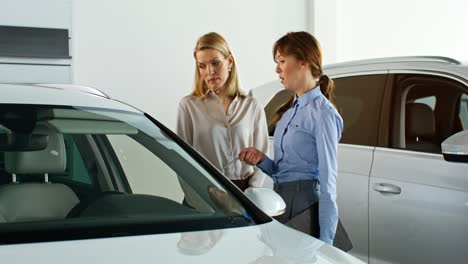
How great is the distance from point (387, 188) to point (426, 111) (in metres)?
0.45

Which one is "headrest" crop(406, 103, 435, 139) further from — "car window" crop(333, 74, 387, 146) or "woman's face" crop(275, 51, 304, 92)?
"woman's face" crop(275, 51, 304, 92)

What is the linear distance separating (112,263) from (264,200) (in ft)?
2.50

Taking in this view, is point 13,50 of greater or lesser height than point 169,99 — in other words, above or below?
above

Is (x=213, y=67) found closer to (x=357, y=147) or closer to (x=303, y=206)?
(x=303, y=206)

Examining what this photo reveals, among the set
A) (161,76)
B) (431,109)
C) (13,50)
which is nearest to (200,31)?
(161,76)

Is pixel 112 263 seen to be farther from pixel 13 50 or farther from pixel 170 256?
pixel 13 50

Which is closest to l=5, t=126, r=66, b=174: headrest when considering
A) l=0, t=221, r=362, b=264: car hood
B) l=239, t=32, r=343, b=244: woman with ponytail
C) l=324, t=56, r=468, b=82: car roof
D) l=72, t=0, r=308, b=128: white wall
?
l=0, t=221, r=362, b=264: car hood

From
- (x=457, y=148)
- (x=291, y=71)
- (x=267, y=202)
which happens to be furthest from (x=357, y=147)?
(x=267, y=202)

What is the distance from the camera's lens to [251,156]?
112 inches

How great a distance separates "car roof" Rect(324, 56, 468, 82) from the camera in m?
3.50

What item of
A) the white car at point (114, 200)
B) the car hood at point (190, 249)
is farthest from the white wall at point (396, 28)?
the car hood at point (190, 249)

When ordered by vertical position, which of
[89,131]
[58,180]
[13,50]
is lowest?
[58,180]

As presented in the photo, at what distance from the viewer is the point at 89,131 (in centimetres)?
251

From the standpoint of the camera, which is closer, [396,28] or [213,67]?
[213,67]
